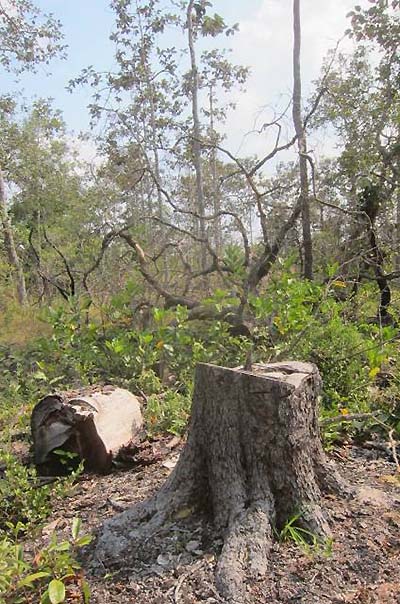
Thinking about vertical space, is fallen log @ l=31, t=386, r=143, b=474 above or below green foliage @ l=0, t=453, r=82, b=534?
above

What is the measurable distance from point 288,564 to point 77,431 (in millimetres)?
1499

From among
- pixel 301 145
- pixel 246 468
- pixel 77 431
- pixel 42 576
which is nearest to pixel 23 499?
pixel 77 431

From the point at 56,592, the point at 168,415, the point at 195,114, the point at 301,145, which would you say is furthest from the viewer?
the point at 195,114

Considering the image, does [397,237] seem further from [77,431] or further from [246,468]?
[246,468]

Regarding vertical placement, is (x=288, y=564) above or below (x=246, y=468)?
below

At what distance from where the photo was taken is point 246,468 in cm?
207

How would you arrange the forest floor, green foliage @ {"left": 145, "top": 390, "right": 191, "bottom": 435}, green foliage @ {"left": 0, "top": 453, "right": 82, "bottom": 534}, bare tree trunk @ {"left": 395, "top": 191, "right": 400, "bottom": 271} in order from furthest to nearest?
bare tree trunk @ {"left": 395, "top": 191, "right": 400, "bottom": 271} → green foliage @ {"left": 145, "top": 390, "right": 191, "bottom": 435} → green foliage @ {"left": 0, "top": 453, "right": 82, "bottom": 534} → the forest floor

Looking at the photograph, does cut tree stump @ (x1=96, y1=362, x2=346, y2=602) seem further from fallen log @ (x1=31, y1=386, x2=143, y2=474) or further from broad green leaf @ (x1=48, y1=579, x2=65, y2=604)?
fallen log @ (x1=31, y1=386, x2=143, y2=474)

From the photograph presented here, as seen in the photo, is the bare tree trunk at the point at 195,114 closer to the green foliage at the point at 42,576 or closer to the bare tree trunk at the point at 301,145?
the bare tree trunk at the point at 301,145

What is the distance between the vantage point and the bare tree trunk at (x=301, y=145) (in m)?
6.77

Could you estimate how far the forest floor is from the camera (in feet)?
5.49

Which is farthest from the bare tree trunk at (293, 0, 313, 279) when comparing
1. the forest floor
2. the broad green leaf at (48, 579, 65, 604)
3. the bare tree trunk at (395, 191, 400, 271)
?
the broad green leaf at (48, 579, 65, 604)

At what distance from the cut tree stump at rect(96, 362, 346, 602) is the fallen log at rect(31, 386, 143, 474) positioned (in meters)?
0.74

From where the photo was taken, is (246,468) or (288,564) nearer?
(288,564)
